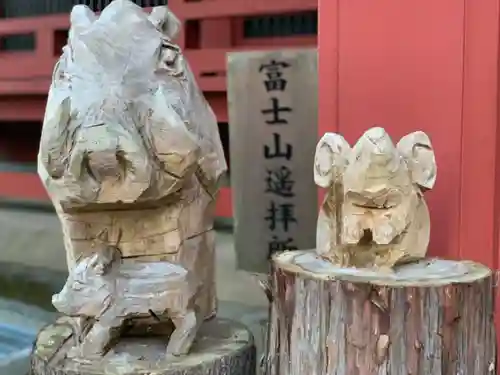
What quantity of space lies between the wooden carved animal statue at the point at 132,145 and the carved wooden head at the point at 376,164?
0.25 m

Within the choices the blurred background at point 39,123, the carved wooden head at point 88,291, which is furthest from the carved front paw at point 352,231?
the blurred background at point 39,123

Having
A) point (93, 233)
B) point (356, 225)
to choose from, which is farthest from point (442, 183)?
point (93, 233)

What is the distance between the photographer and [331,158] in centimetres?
162

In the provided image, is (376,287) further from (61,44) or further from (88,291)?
(61,44)

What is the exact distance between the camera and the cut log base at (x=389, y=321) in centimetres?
141

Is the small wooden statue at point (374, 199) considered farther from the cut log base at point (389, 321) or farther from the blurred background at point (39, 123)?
the blurred background at point (39, 123)

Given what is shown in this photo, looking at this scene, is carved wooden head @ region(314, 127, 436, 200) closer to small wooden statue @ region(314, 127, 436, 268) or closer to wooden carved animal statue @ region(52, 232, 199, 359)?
small wooden statue @ region(314, 127, 436, 268)

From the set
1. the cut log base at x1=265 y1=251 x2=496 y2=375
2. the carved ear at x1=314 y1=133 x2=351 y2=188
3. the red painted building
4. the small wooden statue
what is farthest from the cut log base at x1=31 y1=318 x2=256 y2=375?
the red painted building

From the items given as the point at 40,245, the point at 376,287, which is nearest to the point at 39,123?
the point at 40,245

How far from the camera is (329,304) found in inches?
56.9

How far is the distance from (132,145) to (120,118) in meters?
0.07

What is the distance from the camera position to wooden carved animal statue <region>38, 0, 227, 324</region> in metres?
1.40

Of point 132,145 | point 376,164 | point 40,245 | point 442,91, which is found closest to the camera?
point 132,145

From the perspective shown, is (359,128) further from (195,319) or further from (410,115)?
(195,319)
